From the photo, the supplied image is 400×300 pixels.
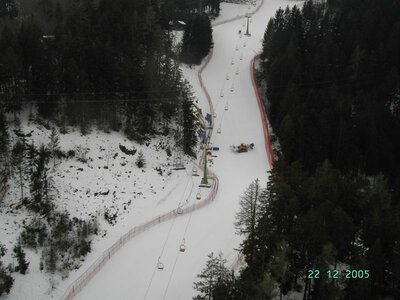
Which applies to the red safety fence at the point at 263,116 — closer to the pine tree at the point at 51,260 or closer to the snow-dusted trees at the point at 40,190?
the snow-dusted trees at the point at 40,190

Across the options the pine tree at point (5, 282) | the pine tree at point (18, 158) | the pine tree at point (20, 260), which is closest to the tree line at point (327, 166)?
the pine tree at point (20, 260)

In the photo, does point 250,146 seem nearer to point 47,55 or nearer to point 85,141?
point 85,141

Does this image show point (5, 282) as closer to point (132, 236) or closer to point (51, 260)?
point (51, 260)

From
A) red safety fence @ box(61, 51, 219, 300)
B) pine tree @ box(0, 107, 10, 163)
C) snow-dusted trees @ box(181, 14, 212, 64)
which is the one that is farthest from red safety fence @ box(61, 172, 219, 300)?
snow-dusted trees @ box(181, 14, 212, 64)

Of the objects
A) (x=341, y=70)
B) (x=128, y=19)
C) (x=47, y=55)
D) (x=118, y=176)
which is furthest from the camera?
(x=341, y=70)

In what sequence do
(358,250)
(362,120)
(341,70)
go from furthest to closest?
(341,70) → (362,120) → (358,250)

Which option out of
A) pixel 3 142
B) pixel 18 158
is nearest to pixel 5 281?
pixel 18 158

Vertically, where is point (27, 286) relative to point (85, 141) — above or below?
below

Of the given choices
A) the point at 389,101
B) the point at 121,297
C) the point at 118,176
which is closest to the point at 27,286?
the point at 121,297
